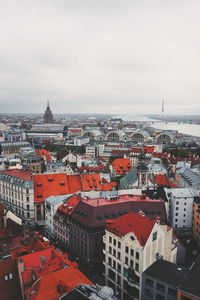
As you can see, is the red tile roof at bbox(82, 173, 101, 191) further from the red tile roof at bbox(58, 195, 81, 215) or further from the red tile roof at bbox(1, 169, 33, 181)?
the red tile roof at bbox(1, 169, 33, 181)

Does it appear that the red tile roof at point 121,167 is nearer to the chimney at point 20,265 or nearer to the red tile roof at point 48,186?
the red tile roof at point 48,186

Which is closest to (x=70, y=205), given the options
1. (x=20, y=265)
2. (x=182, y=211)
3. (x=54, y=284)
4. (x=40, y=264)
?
(x=40, y=264)

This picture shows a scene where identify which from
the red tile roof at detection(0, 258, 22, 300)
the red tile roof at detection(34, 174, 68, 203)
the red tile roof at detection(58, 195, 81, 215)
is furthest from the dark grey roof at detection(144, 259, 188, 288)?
the red tile roof at detection(34, 174, 68, 203)

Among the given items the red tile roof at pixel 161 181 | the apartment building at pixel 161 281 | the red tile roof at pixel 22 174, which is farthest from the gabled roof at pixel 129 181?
the apartment building at pixel 161 281

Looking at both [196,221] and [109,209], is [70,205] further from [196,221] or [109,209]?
[196,221]

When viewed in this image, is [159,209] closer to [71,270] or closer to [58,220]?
A: [58,220]

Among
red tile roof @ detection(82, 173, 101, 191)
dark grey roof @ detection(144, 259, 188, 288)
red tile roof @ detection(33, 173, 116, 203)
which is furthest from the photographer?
red tile roof @ detection(82, 173, 101, 191)

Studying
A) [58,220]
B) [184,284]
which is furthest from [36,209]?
[184,284]
